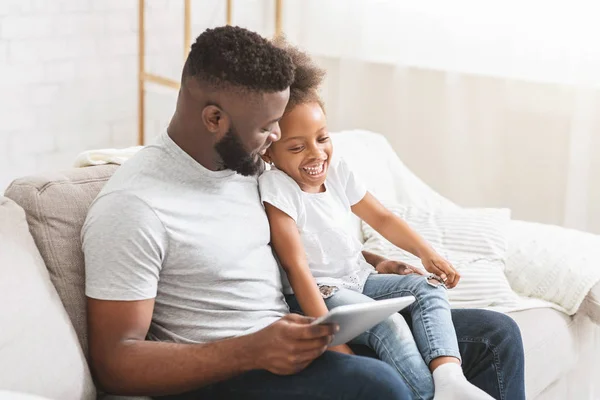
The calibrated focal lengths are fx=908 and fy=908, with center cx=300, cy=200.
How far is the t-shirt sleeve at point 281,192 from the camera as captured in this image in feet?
5.64

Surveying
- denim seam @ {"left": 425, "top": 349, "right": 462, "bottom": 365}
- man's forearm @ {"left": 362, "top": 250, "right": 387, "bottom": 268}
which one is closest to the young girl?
denim seam @ {"left": 425, "top": 349, "right": 462, "bottom": 365}

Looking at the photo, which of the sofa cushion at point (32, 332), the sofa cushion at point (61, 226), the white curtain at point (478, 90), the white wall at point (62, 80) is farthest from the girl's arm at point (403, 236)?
the white wall at point (62, 80)

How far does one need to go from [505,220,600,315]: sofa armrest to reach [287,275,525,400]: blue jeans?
1.59 ft

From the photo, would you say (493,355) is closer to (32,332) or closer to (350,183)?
(350,183)

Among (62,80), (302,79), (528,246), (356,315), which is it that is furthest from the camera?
(62,80)

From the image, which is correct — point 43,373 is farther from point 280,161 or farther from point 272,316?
point 280,161

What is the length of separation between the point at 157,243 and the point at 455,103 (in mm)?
2003

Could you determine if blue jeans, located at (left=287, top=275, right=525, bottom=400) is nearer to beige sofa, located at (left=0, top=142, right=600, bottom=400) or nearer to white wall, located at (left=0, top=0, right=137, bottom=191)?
beige sofa, located at (left=0, top=142, right=600, bottom=400)

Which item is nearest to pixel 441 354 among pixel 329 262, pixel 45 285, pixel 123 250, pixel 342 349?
pixel 342 349

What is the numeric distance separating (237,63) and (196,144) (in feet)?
0.54

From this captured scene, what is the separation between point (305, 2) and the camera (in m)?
3.65

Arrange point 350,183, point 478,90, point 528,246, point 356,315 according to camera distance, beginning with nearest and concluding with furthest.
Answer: point 356,315 < point 350,183 < point 528,246 < point 478,90

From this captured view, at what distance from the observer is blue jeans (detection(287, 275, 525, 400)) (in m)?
1.70

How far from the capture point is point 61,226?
162cm
